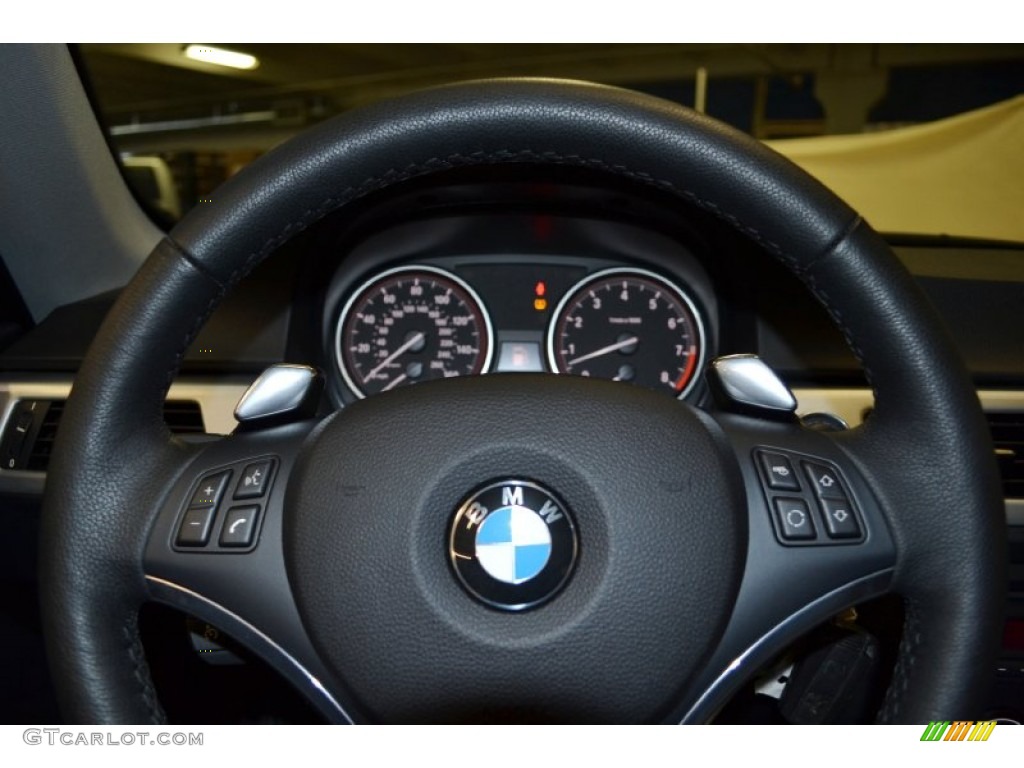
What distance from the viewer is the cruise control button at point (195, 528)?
85 cm

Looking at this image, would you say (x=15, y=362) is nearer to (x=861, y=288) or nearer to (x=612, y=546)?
(x=612, y=546)

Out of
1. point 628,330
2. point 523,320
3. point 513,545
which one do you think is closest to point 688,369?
point 628,330

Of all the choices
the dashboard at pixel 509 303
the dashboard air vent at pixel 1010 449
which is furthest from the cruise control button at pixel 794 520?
the dashboard at pixel 509 303

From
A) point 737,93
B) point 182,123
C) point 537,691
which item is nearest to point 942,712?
point 537,691

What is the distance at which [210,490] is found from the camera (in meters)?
0.87

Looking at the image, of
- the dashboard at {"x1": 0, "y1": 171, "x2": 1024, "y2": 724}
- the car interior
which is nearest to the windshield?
the car interior

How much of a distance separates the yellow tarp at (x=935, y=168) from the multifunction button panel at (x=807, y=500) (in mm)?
1388

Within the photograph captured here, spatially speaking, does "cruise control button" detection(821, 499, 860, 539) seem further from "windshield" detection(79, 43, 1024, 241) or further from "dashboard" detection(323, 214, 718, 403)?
"dashboard" detection(323, 214, 718, 403)

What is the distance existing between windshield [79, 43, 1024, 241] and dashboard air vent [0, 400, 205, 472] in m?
0.41

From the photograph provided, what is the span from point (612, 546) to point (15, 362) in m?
1.35

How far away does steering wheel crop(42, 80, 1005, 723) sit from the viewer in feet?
2.63

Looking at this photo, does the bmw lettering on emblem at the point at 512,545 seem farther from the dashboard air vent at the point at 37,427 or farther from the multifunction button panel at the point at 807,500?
the dashboard air vent at the point at 37,427

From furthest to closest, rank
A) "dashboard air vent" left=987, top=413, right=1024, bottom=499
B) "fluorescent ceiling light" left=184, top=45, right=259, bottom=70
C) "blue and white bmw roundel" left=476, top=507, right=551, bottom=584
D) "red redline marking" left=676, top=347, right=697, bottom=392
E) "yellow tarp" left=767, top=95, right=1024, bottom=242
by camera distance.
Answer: "fluorescent ceiling light" left=184, top=45, right=259, bottom=70
"yellow tarp" left=767, top=95, right=1024, bottom=242
"red redline marking" left=676, top=347, right=697, bottom=392
"dashboard air vent" left=987, top=413, right=1024, bottom=499
"blue and white bmw roundel" left=476, top=507, right=551, bottom=584

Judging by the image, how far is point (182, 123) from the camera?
35.4 ft
